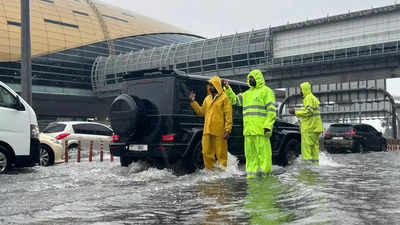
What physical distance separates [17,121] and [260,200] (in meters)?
6.26

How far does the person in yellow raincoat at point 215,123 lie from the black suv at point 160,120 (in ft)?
0.93

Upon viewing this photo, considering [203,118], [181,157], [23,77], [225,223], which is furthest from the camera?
[23,77]

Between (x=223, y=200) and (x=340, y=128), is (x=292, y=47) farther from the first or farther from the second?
(x=223, y=200)

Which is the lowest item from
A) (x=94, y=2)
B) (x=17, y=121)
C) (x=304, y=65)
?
(x=17, y=121)

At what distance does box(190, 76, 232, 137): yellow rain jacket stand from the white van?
12.1 ft

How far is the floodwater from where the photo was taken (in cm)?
408

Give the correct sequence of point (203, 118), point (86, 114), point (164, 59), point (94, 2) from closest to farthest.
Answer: point (203, 118) < point (164, 59) < point (86, 114) < point (94, 2)

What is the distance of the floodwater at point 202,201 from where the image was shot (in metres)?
4.08

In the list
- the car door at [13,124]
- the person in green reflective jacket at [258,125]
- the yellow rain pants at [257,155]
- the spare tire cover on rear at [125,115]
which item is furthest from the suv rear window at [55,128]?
the yellow rain pants at [257,155]

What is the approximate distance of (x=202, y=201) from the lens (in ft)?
17.1

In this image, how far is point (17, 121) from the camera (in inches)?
372

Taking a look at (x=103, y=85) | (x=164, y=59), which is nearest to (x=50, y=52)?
(x=103, y=85)

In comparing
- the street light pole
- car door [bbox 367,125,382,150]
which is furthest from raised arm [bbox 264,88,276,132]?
car door [bbox 367,125,382,150]

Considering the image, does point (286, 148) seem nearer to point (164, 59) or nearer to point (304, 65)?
point (304, 65)
